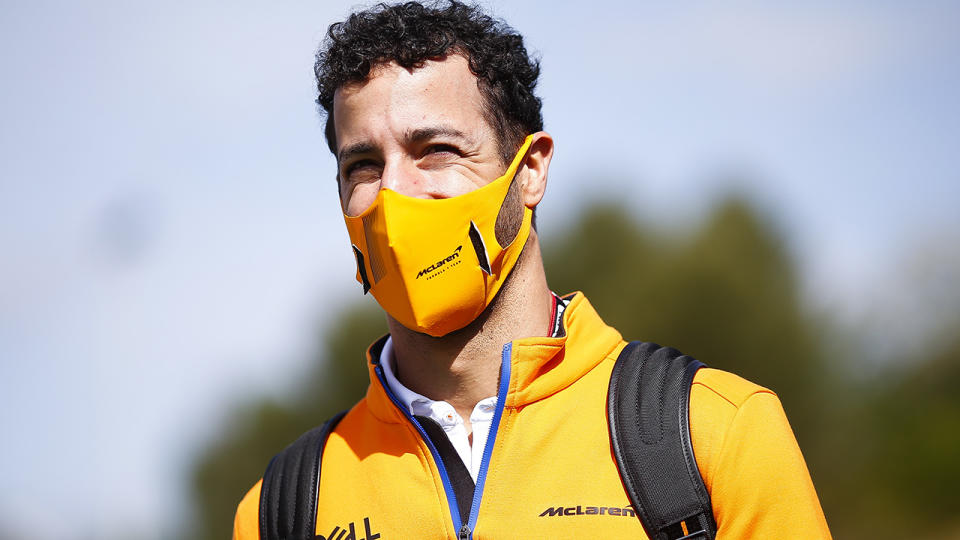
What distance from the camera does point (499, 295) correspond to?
422cm

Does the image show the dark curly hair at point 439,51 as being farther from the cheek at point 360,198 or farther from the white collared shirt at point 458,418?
the white collared shirt at point 458,418

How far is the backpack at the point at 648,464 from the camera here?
11.3 feet

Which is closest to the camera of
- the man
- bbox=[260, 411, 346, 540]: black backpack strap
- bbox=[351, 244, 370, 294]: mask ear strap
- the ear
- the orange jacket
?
the orange jacket

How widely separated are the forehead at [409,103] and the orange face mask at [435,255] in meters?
0.29

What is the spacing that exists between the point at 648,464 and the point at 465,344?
983 mm

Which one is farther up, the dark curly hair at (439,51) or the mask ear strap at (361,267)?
the dark curly hair at (439,51)

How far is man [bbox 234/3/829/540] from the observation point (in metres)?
3.62

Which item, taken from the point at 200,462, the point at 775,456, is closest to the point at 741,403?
the point at 775,456

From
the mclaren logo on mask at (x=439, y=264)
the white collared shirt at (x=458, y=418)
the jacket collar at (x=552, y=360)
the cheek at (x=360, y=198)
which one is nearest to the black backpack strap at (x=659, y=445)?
the jacket collar at (x=552, y=360)

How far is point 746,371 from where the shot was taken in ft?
129

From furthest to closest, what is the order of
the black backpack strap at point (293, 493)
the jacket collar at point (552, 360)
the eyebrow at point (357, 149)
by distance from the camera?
the eyebrow at point (357, 149)
the black backpack strap at point (293, 493)
the jacket collar at point (552, 360)

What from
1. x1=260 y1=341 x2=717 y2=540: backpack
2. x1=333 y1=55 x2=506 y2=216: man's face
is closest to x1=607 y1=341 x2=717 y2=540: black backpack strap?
x1=260 y1=341 x2=717 y2=540: backpack

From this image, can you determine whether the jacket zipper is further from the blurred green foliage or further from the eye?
the blurred green foliage

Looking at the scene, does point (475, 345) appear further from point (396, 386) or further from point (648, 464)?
point (648, 464)
